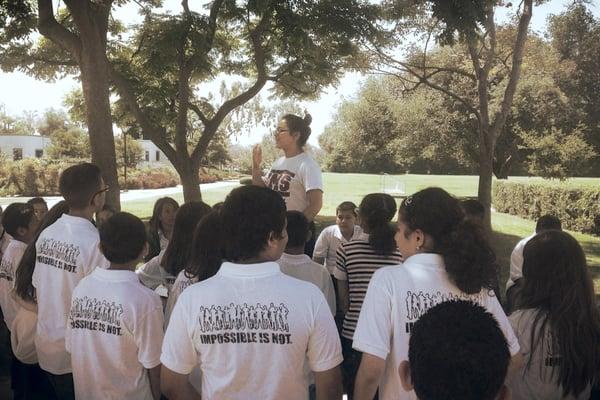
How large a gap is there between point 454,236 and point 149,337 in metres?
1.53

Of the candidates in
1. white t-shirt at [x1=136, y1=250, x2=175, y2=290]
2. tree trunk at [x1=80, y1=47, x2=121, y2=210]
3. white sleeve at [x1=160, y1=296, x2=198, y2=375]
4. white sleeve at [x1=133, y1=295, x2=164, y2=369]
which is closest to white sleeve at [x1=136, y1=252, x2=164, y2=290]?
white t-shirt at [x1=136, y1=250, x2=175, y2=290]

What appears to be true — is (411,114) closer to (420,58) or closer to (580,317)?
(420,58)

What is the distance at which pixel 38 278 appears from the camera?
10.4ft

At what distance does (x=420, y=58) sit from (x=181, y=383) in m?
16.3

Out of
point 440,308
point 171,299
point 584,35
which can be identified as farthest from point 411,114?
point 584,35

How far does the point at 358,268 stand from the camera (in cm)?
377

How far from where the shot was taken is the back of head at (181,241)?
11.5 feet

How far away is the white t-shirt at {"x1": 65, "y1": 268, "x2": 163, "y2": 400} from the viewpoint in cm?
253

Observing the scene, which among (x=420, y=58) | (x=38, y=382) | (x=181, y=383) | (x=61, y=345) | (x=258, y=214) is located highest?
(x=420, y=58)

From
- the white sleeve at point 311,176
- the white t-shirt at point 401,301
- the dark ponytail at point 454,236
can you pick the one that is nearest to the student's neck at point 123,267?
the white t-shirt at point 401,301

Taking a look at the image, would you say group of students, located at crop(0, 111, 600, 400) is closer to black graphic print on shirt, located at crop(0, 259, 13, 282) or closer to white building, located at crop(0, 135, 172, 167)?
black graphic print on shirt, located at crop(0, 259, 13, 282)

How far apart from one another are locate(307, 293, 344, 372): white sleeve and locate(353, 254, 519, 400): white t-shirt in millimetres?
123

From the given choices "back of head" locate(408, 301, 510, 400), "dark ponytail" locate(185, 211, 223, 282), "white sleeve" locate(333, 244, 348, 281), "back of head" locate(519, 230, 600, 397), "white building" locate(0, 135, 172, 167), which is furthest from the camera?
"white building" locate(0, 135, 172, 167)

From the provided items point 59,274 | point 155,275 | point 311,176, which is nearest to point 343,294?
point 311,176
